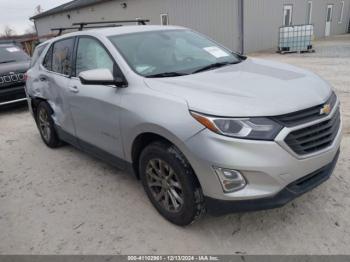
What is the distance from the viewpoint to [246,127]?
2387 mm

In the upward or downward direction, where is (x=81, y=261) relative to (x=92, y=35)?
downward

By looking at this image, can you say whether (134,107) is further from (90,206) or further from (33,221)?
(33,221)

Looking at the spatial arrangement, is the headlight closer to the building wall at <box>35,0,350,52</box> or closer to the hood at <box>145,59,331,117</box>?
the hood at <box>145,59,331,117</box>

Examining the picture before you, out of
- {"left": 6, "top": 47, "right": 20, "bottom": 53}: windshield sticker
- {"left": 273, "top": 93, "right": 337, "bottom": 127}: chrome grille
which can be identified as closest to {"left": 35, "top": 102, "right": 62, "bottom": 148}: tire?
{"left": 273, "top": 93, "right": 337, "bottom": 127}: chrome grille

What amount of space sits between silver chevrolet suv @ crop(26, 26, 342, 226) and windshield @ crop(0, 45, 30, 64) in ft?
17.0

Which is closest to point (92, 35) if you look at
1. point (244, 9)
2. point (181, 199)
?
point (181, 199)

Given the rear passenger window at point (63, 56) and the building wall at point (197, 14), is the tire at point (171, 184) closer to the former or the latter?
the rear passenger window at point (63, 56)

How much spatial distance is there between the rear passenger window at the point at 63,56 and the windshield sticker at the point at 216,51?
1.70 metres

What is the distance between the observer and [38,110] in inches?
205

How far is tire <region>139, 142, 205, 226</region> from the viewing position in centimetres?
266

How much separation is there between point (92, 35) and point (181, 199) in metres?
2.13

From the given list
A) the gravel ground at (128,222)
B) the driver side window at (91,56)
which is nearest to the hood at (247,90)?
the driver side window at (91,56)

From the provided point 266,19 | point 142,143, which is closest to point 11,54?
point 142,143

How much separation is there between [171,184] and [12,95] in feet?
19.9
